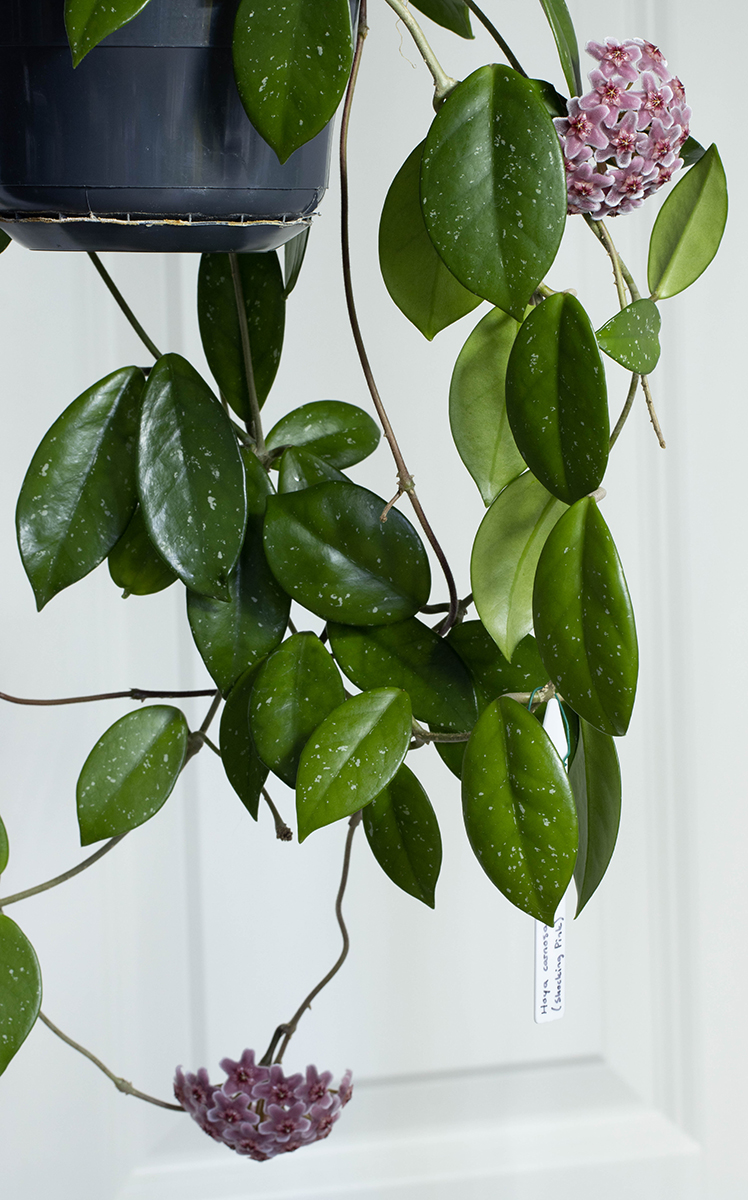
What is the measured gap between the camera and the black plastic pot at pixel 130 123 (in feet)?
1.40

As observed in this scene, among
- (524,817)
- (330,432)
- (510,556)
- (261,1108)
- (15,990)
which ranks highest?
(330,432)

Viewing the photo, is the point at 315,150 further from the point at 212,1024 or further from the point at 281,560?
the point at 212,1024

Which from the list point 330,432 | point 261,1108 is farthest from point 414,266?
point 261,1108

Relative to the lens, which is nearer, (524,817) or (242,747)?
(524,817)

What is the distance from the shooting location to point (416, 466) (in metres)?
1.02

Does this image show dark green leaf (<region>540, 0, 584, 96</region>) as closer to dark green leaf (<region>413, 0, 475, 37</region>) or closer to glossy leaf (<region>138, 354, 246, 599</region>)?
dark green leaf (<region>413, 0, 475, 37</region>)

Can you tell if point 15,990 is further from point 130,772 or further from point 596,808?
point 596,808

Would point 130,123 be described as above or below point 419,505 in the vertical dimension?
above

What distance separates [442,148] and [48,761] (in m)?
0.74

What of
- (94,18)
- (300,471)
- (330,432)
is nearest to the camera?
(94,18)

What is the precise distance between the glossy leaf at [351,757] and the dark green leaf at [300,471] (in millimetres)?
144

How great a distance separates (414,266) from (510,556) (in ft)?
0.53

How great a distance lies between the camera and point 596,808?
51cm

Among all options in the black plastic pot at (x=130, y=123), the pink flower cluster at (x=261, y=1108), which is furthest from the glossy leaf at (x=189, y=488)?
the pink flower cluster at (x=261, y=1108)
